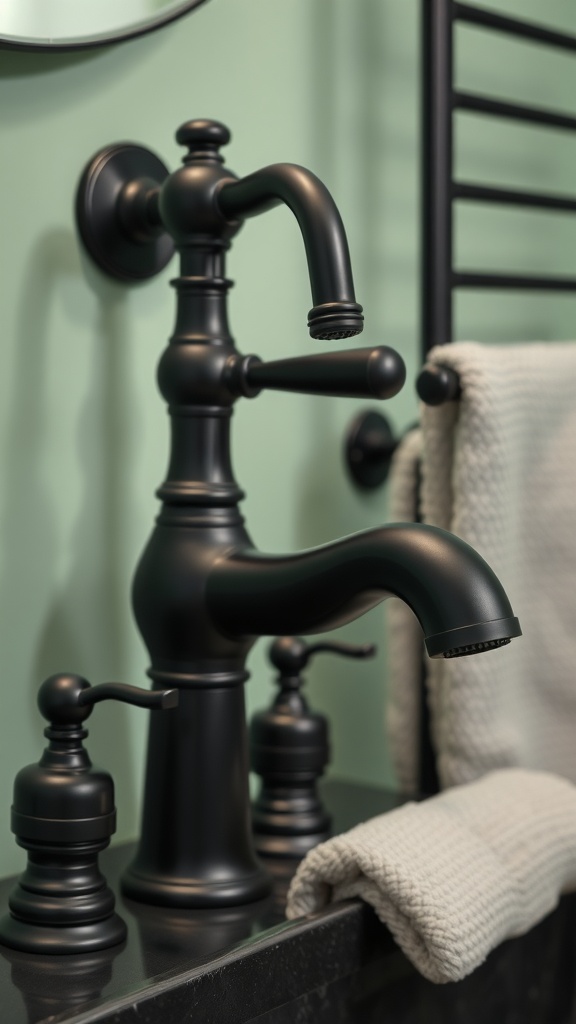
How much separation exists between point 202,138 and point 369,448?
303 millimetres

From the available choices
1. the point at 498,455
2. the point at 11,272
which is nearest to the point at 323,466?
the point at 498,455

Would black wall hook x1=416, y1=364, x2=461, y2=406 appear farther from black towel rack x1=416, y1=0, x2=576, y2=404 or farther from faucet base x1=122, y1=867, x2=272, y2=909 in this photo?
faucet base x1=122, y1=867, x2=272, y2=909

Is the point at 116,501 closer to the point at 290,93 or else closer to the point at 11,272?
the point at 11,272

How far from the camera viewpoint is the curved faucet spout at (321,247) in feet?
1.55

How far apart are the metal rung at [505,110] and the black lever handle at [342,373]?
34 centimetres

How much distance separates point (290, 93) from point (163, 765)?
443 mm

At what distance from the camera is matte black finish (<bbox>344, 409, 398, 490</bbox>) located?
0.83 meters

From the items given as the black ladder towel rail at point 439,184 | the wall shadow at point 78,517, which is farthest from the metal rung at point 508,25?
the wall shadow at point 78,517

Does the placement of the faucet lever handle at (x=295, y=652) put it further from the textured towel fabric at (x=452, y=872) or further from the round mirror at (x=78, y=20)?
the round mirror at (x=78, y=20)

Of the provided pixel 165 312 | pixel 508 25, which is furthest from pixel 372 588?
pixel 508 25

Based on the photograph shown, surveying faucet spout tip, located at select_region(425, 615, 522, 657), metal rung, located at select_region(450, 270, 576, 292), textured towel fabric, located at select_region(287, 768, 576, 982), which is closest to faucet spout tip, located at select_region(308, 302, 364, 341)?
faucet spout tip, located at select_region(425, 615, 522, 657)

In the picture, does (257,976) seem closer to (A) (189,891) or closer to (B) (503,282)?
(A) (189,891)

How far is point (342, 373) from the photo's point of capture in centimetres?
50

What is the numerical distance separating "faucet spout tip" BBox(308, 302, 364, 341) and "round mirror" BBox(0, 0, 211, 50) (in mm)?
247
